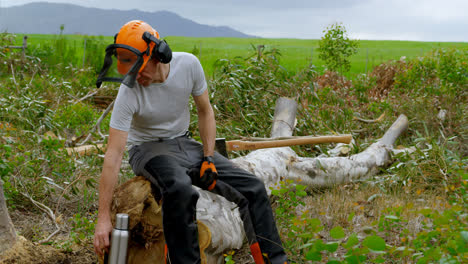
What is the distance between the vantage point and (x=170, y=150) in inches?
121

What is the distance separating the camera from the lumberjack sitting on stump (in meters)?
2.73

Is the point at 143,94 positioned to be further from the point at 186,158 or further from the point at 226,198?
the point at 226,198

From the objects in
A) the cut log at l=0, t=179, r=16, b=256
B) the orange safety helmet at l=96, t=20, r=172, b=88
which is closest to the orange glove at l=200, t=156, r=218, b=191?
the orange safety helmet at l=96, t=20, r=172, b=88

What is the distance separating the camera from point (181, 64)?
317cm

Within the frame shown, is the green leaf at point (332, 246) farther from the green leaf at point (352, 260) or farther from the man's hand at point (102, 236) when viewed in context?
the man's hand at point (102, 236)

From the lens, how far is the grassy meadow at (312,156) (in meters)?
3.05

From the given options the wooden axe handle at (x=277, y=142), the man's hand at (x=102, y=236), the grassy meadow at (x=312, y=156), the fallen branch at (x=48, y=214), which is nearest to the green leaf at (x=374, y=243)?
the grassy meadow at (x=312, y=156)

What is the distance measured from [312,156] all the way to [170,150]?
2858 mm

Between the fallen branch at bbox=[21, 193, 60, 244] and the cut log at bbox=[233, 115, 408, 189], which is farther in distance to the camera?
the cut log at bbox=[233, 115, 408, 189]

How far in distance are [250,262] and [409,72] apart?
19.6 ft

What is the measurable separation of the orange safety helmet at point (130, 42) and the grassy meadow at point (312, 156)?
1.19m

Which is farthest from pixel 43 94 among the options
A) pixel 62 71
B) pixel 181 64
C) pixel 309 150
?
pixel 181 64

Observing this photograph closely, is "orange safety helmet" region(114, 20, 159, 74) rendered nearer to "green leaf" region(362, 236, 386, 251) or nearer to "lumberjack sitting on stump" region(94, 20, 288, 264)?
"lumberjack sitting on stump" region(94, 20, 288, 264)

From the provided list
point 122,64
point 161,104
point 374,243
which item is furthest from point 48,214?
point 374,243
